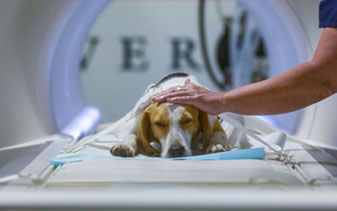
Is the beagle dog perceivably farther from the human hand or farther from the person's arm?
the person's arm

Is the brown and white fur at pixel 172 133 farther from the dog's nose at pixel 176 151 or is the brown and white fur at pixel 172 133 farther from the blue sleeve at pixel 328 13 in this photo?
the blue sleeve at pixel 328 13

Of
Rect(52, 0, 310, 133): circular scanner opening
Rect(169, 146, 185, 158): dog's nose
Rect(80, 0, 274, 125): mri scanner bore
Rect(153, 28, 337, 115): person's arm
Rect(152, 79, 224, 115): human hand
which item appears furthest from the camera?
Rect(80, 0, 274, 125): mri scanner bore

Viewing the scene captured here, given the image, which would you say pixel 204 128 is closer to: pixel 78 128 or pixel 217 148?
pixel 217 148

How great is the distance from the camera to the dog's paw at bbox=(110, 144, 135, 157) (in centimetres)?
151

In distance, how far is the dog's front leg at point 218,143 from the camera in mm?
1530

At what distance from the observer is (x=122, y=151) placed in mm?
1508

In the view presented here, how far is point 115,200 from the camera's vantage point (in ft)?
2.71

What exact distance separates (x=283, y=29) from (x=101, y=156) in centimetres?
110

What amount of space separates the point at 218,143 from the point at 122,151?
33 cm

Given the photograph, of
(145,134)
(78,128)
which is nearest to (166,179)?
(145,134)

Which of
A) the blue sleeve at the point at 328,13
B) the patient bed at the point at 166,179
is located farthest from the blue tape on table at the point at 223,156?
the blue sleeve at the point at 328,13

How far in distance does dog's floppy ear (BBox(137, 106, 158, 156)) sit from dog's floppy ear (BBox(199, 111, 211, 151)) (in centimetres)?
18

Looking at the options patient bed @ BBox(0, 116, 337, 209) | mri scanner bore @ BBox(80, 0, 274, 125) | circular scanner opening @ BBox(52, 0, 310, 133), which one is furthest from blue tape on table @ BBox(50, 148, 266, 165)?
mri scanner bore @ BBox(80, 0, 274, 125)

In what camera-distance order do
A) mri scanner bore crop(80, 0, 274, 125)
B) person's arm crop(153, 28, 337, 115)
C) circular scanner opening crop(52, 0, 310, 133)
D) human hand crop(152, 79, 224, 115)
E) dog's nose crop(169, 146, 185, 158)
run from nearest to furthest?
person's arm crop(153, 28, 337, 115) < human hand crop(152, 79, 224, 115) < dog's nose crop(169, 146, 185, 158) < circular scanner opening crop(52, 0, 310, 133) < mri scanner bore crop(80, 0, 274, 125)
